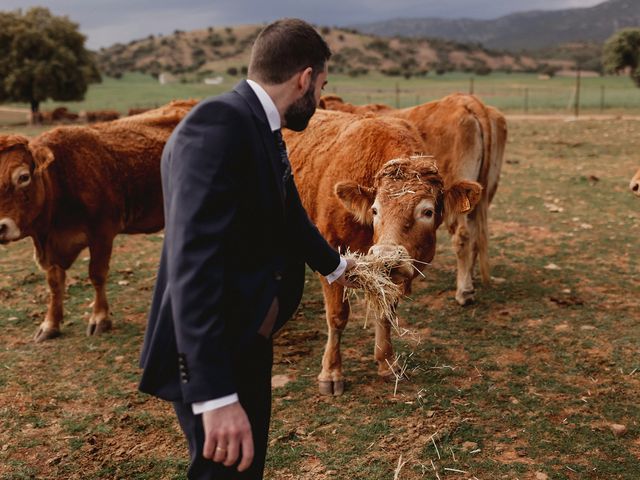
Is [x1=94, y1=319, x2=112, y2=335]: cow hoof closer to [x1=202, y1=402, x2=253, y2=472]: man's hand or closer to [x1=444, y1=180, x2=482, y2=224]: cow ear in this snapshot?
[x1=444, y1=180, x2=482, y2=224]: cow ear

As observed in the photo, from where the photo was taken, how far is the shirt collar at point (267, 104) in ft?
7.16

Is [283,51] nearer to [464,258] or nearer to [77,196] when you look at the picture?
[77,196]

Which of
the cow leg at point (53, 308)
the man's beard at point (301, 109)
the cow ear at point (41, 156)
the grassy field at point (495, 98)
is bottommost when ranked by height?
the cow leg at point (53, 308)

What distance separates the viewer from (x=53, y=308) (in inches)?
239

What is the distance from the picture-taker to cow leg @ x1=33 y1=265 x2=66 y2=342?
601 cm

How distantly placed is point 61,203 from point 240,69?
94906mm

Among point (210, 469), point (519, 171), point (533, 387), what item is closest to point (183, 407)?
point (210, 469)

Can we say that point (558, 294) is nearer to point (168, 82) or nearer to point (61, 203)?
point (61, 203)

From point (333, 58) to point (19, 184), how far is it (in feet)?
327

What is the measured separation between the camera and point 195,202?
6.13 ft

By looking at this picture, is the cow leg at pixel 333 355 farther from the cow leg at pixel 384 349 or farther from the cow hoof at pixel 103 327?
the cow hoof at pixel 103 327

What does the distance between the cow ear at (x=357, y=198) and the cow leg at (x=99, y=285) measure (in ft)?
10.5

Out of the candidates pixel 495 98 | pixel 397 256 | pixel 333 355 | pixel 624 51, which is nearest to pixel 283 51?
pixel 397 256

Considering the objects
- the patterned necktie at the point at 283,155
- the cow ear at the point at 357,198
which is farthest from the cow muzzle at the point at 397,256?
the patterned necktie at the point at 283,155
